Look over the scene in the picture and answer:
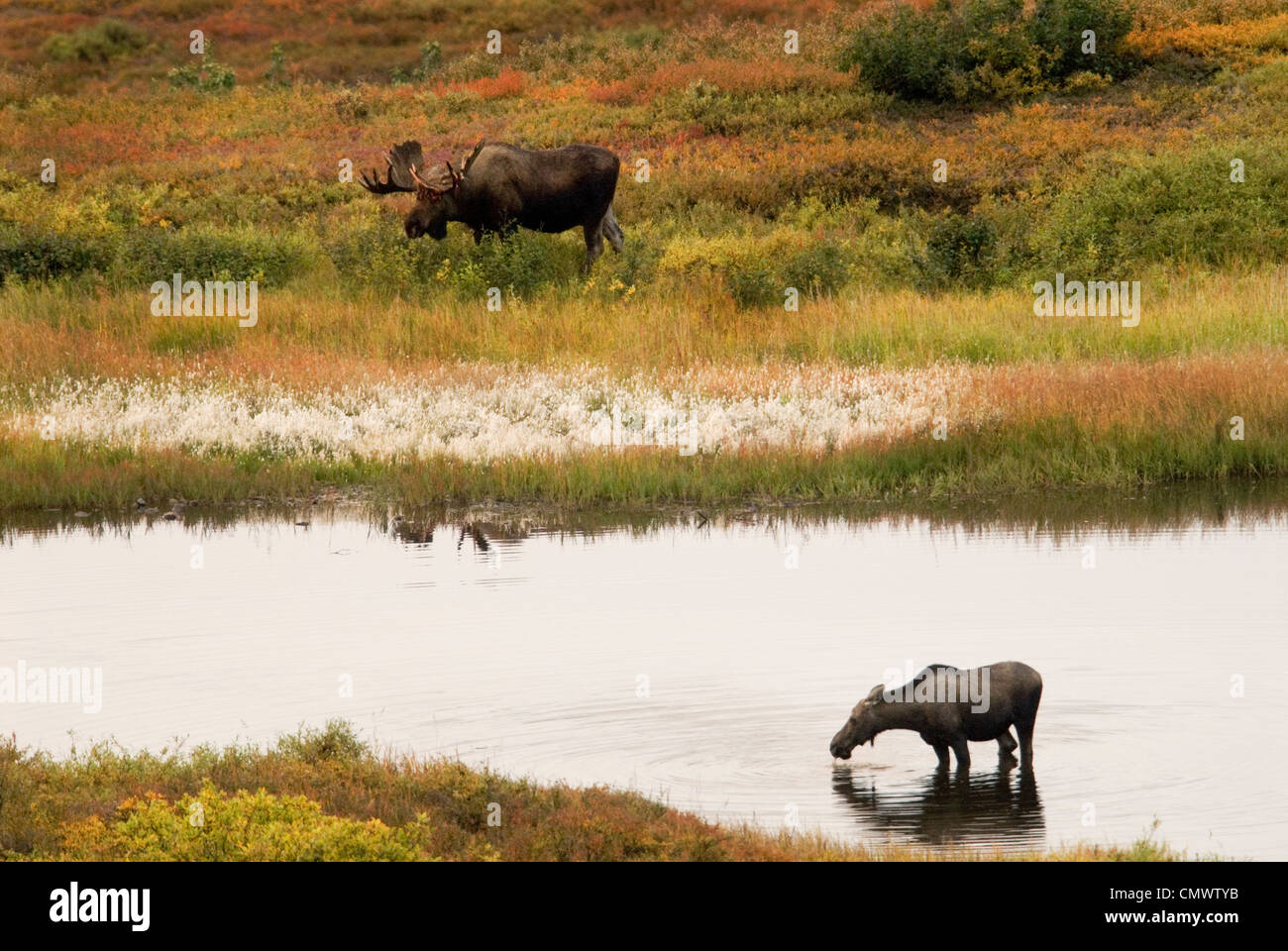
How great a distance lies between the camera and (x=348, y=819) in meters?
7.67

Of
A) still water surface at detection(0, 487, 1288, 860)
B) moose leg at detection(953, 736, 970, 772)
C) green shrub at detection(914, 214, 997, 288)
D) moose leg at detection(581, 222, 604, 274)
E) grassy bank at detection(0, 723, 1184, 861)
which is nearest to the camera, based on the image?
grassy bank at detection(0, 723, 1184, 861)

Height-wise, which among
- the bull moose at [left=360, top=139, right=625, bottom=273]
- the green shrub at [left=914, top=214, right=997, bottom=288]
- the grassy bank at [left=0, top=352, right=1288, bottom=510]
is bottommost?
the grassy bank at [left=0, top=352, right=1288, bottom=510]

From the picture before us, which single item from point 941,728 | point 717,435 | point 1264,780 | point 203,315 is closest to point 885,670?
point 941,728

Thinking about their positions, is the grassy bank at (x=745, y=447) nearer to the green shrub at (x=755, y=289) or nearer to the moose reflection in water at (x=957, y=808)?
the green shrub at (x=755, y=289)

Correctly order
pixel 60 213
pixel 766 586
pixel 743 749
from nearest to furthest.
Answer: pixel 743 749 < pixel 766 586 < pixel 60 213

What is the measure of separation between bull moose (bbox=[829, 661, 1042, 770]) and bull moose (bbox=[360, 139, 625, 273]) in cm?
1822

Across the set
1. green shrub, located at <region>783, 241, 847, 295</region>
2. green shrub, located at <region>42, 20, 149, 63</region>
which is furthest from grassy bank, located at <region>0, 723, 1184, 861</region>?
green shrub, located at <region>42, 20, 149, 63</region>

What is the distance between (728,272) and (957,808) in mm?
18175

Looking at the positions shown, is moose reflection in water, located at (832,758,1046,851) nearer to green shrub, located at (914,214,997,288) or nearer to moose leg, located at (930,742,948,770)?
moose leg, located at (930,742,948,770)

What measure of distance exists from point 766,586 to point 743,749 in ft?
14.0

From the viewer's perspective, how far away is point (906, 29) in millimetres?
43156

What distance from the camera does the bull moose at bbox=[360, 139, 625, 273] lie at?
27.2 m

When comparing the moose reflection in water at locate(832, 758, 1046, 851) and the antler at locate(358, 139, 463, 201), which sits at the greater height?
the antler at locate(358, 139, 463, 201)
